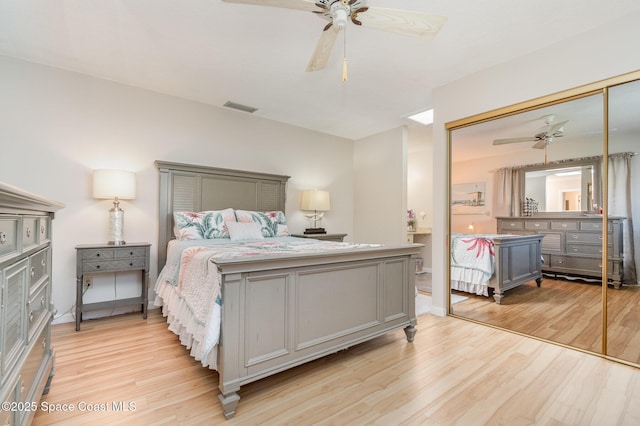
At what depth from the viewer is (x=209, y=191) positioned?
375 cm

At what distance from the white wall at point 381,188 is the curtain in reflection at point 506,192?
170cm

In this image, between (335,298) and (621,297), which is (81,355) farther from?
(621,297)

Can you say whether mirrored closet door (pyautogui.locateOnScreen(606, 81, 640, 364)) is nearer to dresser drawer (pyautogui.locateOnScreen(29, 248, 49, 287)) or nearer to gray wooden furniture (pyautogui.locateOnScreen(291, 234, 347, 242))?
gray wooden furniture (pyautogui.locateOnScreen(291, 234, 347, 242))

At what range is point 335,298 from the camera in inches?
80.2

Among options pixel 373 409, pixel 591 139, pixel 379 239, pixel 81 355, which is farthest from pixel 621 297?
pixel 81 355

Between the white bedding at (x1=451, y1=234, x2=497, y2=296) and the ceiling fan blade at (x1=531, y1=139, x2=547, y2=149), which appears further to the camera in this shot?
the white bedding at (x1=451, y1=234, x2=497, y2=296)

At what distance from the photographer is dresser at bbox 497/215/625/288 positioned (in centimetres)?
224

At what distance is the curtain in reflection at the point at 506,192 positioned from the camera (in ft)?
9.52

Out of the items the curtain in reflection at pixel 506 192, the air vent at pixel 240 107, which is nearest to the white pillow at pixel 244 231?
the air vent at pixel 240 107

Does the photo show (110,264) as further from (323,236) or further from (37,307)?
(323,236)

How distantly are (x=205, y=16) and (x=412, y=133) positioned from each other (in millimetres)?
3815

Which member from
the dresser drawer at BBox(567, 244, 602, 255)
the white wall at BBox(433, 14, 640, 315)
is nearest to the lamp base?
the white wall at BBox(433, 14, 640, 315)

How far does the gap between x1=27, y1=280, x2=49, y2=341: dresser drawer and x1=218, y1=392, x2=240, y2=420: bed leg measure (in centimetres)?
93

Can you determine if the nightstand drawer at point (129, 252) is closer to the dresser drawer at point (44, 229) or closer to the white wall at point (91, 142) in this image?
the white wall at point (91, 142)
